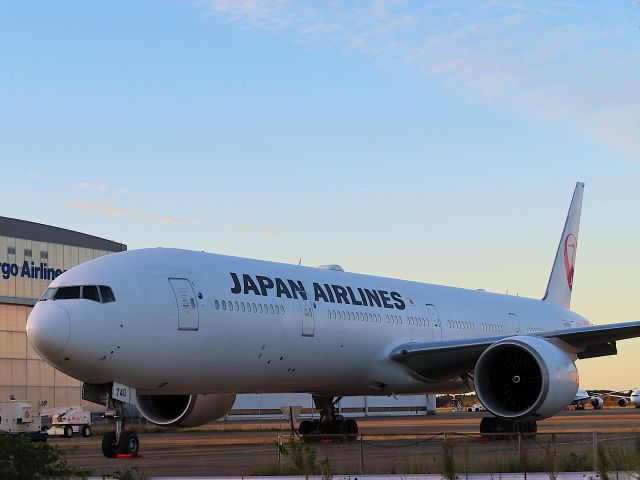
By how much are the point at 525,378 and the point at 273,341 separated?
543cm

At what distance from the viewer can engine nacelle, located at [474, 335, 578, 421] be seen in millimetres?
21031

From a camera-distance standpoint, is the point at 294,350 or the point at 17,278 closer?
the point at 294,350

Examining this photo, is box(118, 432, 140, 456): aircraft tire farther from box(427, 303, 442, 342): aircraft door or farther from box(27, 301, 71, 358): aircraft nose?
box(427, 303, 442, 342): aircraft door

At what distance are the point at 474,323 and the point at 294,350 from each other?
8.25 meters

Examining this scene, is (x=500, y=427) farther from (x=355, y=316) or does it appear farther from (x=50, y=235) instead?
(x=50, y=235)

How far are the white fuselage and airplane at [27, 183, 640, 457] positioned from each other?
3 cm

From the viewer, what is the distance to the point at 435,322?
26.5 meters

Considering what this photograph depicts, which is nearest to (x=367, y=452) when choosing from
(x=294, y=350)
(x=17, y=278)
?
(x=294, y=350)

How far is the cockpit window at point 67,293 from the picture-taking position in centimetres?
1777

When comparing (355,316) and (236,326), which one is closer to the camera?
(236,326)

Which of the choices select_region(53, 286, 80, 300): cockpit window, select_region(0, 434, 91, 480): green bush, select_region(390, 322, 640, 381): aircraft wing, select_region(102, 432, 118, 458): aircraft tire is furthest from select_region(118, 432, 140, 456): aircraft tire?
select_region(390, 322, 640, 381): aircraft wing

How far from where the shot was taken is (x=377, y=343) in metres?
24.1

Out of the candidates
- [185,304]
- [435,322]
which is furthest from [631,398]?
[185,304]

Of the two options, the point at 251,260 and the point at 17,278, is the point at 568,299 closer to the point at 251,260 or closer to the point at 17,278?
the point at 251,260
